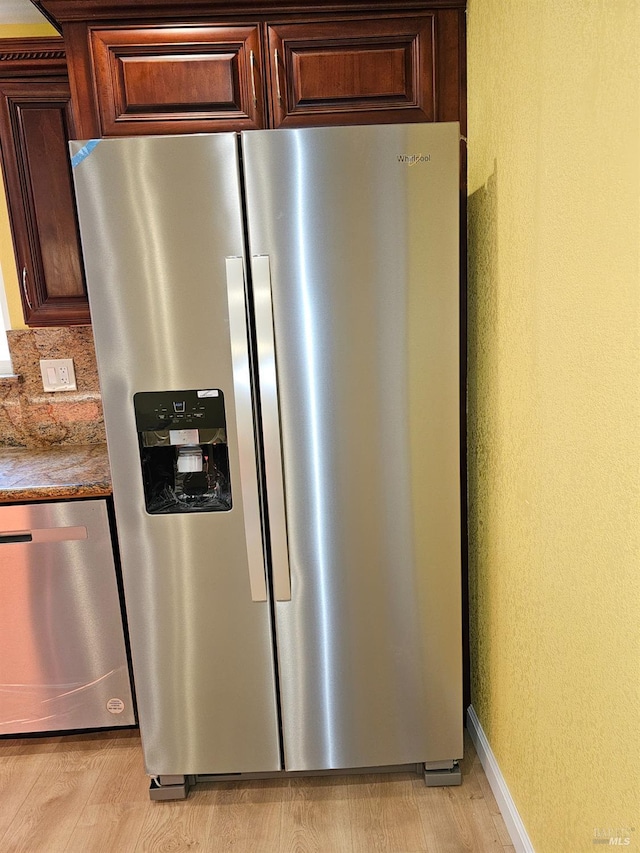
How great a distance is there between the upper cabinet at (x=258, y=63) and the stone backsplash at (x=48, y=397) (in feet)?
2.85

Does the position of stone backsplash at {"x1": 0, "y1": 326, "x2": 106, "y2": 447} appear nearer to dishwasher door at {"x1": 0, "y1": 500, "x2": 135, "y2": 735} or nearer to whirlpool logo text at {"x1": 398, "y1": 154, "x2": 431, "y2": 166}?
dishwasher door at {"x1": 0, "y1": 500, "x2": 135, "y2": 735}

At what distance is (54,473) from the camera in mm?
2068

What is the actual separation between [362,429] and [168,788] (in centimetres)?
124

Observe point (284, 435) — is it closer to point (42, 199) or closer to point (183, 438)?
point (183, 438)

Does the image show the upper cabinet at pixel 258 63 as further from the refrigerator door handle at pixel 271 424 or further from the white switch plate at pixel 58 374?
the white switch plate at pixel 58 374

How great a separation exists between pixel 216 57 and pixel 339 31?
0.35 metres

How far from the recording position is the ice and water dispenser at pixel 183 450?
5.47ft

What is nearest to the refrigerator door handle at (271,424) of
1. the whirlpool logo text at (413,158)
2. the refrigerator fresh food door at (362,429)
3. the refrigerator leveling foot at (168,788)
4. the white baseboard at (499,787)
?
the refrigerator fresh food door at (362,429)

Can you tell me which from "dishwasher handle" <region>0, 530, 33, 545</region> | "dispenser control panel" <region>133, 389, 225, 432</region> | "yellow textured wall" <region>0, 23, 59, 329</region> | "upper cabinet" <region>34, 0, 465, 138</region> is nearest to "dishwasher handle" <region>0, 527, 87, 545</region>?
"dishwasher handle" <region>0, 530, 33, 545</region>

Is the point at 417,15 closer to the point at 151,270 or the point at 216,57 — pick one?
the point at 216,57

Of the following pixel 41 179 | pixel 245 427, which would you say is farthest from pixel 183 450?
pixel 41 179

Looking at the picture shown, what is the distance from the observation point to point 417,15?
1752mm

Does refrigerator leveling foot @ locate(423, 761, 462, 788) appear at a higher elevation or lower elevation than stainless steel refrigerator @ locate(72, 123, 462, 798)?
lower

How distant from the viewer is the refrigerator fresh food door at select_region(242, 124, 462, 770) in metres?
1.55
